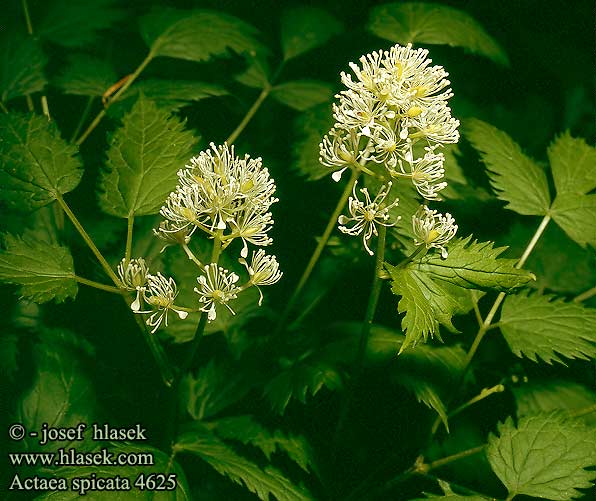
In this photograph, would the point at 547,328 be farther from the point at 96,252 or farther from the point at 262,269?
the point at 96,252

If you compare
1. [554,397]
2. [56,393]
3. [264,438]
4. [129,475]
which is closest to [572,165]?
[554,397]

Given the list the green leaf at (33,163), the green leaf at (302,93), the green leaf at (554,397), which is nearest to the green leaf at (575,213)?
the green leaf at (554,397)

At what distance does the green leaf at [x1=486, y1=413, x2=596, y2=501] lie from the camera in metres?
1.22

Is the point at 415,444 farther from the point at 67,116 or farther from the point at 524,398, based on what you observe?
the point at 67,116

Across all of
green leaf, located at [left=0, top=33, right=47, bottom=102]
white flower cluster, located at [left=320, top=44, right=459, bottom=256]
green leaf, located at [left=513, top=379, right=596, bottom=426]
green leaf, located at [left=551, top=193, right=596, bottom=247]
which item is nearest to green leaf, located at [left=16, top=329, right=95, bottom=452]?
green leaf, located at [left=0, top=33, right=47, bottom=102]

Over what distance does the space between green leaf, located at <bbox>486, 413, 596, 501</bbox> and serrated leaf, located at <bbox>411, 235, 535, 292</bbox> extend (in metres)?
0.36

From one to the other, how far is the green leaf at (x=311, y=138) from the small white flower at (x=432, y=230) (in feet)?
1.66

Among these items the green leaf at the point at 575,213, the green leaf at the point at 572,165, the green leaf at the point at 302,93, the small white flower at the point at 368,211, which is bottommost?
the green leaf at the point at 575,213

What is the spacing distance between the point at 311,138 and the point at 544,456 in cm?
95

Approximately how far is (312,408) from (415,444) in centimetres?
26

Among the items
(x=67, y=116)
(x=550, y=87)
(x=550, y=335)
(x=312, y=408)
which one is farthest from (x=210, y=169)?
(x=550, y=87)

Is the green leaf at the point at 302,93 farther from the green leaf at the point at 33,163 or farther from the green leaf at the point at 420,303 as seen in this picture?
the green leaf at the point at 420,303

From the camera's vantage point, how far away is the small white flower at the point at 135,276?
1.12m

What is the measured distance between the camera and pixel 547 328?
136 cm
